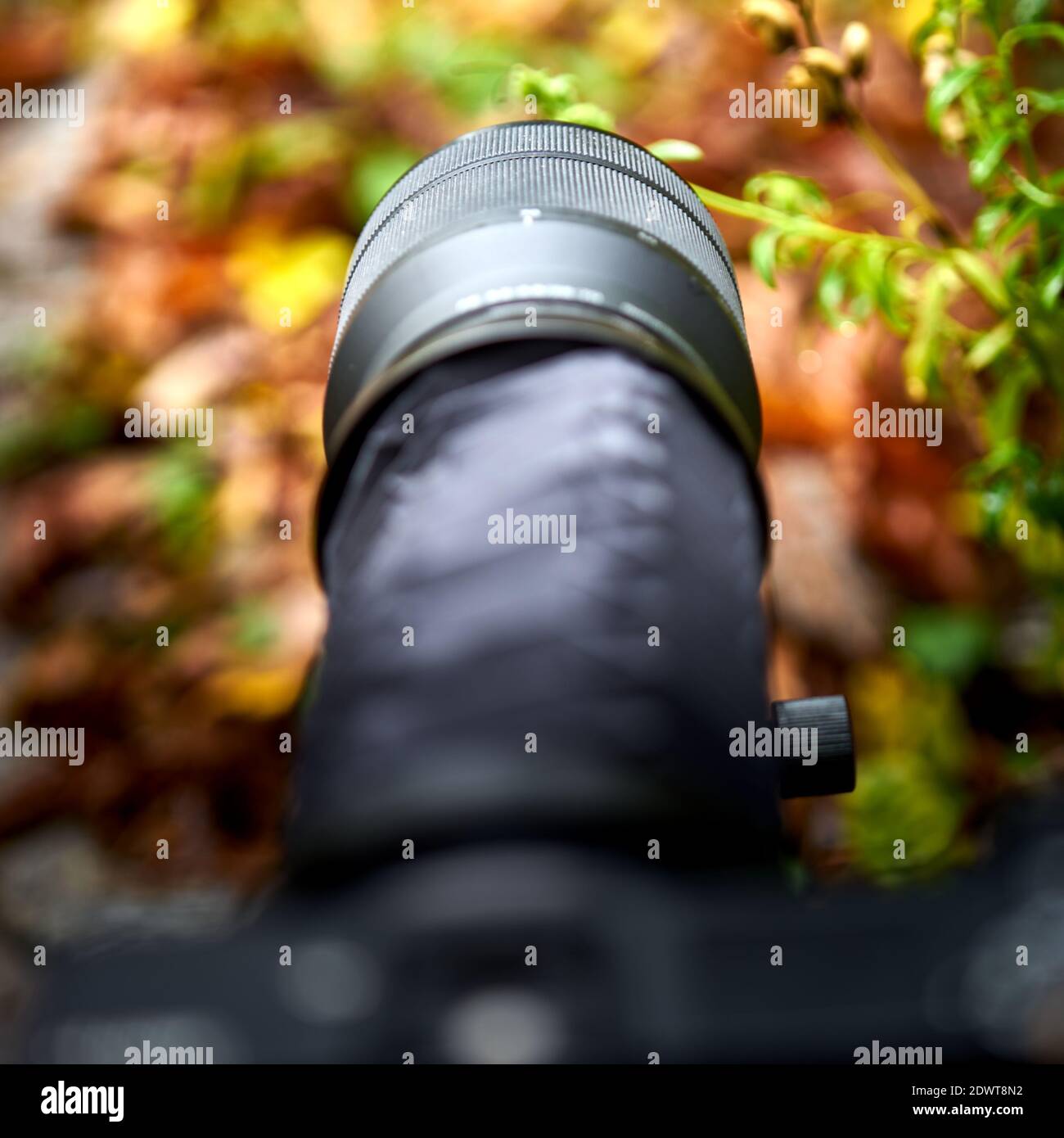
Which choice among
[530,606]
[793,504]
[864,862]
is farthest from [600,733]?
[793,504]

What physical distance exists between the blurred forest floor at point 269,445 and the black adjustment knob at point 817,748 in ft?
2.26

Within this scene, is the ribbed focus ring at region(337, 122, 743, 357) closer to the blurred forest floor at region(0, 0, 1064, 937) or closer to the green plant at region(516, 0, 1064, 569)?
the green plant at region(516, 0, 1064, 569)

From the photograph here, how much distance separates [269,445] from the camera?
1.88 metres

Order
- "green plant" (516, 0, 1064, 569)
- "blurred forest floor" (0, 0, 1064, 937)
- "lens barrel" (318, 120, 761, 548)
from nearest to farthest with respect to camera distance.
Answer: "lens barrel" (318, 120, 761, 548) → "green plant" (516, 0, 1064, 569) → "blurred forest floor" (0, 0, 1064, 937)

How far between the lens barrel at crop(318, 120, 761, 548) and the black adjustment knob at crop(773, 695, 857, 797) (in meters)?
0.13

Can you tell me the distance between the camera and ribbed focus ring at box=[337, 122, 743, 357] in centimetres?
60

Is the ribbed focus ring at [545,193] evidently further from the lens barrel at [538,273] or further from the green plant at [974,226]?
the green plant at [974,226]

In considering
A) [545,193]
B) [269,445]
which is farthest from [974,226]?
[269,445]

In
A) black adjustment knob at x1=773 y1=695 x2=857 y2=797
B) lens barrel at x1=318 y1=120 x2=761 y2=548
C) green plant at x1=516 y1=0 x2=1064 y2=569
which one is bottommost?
black adjustment knob at x1=773 y1=695 x2=857 y2=797

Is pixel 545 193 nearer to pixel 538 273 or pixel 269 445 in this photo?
pixel 538 273

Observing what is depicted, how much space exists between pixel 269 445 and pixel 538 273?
4.61ft

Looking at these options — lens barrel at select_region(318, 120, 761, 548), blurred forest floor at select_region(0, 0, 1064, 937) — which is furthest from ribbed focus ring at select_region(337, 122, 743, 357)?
blurred forest floor at select_region(0, 0, 1064, 937)

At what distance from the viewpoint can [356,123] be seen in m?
2.13

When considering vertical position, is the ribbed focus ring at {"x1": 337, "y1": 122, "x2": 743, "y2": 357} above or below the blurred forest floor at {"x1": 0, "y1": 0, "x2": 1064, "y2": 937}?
below
